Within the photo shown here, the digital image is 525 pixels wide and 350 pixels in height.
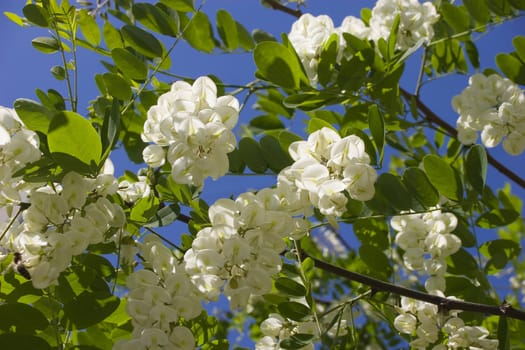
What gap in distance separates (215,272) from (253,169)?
0.37 meters

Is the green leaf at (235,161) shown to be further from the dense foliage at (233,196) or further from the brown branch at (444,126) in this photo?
the brown branch at (444,126)

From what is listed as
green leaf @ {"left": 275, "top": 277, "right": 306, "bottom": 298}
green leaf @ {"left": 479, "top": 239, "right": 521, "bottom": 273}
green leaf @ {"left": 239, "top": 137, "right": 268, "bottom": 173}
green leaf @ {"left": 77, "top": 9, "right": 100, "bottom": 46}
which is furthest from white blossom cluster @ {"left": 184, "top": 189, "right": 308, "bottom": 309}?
green leaf @ {"left": 479, "top": 239, "right": 521, "bottom": 273}

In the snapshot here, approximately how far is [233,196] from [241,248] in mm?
273

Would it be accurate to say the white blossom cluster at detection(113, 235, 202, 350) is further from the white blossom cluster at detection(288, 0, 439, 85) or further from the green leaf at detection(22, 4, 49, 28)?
the white blossom cluster at detection(288, 0, 439, 85)

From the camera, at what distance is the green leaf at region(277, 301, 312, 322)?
41.5 inches

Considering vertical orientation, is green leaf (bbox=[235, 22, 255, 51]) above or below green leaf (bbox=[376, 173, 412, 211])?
above

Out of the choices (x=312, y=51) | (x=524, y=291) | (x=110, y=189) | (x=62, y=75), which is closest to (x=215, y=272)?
(x=110, y=189)

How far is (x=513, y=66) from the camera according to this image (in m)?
1.43

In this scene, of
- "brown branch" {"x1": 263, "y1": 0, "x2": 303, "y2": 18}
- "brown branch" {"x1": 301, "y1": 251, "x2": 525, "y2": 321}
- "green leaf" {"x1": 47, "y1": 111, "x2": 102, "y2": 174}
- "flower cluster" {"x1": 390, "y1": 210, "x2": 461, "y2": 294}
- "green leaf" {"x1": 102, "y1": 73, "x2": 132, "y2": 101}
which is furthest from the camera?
"brown branch" {"x1": 263, "y1": 0, "x2": 303, "y2": 18}

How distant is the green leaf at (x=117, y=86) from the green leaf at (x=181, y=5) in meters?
0.20

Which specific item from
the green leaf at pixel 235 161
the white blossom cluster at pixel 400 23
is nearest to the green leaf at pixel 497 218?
the white blossom cluster at pixel 400 23

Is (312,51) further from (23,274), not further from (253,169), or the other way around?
(23,274)

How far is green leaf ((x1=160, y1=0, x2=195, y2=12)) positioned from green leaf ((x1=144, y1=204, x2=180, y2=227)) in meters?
0.43

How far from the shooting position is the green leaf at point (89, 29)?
4.28 feet
